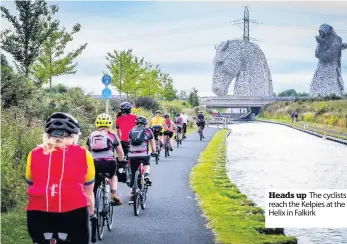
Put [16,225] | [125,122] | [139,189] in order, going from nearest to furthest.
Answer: [16,225] → [139,189] → [125,122]

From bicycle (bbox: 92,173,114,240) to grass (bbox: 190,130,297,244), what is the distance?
184 cm

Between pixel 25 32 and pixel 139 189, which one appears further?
pixel 25 32

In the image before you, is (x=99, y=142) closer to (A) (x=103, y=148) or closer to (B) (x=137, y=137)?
(A) (x=103, y=148)

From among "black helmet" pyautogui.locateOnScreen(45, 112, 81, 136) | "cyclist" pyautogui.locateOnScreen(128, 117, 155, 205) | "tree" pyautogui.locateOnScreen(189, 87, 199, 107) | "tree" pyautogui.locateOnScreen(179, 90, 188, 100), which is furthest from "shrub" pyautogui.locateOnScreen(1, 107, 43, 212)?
"tree" pyautogui.locateOnScreen(179, 90, 188, 100)

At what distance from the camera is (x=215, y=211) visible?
1307cm

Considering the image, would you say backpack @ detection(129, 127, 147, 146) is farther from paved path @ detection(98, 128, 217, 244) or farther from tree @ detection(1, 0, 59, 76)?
tree @ detection(1, 0, 59, 76)

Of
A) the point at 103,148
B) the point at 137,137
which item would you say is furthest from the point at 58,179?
the point at 137,137

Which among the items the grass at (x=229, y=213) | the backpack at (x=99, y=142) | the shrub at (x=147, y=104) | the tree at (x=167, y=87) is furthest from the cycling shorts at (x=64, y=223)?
the tree at (x=167, y=87)

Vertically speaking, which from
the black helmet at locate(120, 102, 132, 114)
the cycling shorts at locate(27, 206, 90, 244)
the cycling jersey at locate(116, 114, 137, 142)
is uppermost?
the black helmet at locate(120, 102, 132, 114)

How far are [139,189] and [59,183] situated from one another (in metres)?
7.32

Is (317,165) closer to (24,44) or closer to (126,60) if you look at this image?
(24,44)

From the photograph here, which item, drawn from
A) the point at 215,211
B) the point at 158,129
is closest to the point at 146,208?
the point at 215,211

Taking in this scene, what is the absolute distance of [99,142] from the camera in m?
10.2

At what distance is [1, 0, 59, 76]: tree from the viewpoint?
86.5 feet
